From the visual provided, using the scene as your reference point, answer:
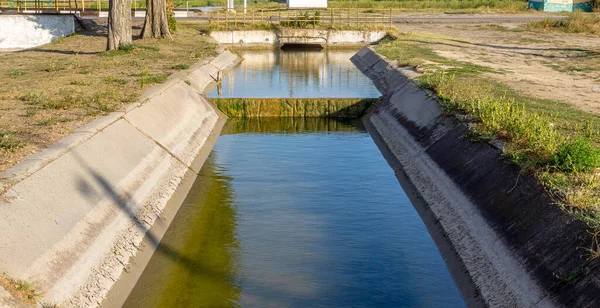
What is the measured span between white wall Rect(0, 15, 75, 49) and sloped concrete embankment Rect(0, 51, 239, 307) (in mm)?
23754

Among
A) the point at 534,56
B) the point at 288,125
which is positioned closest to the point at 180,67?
the point at 288,125

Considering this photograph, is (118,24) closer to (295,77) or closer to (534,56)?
(295,77)

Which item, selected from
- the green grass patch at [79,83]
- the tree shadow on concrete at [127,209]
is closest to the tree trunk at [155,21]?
the green grass patch at [79,83]

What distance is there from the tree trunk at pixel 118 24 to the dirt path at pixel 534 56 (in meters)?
13.6

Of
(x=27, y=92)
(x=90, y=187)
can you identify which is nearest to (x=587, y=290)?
(x=90, y=187)

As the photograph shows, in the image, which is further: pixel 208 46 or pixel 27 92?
pixel 208 46

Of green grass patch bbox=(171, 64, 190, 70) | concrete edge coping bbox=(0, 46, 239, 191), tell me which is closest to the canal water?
concrete edge coping bbox=(0, 46, 239, 191)

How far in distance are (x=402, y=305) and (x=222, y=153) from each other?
1015 centimetres

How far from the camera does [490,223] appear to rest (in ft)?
36.2

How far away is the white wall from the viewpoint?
128ft

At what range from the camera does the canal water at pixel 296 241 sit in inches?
418

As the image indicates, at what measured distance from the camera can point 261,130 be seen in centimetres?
2288

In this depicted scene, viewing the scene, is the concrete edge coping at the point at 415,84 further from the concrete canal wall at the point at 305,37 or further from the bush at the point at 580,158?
the concrete canal wall at the point at 305,37

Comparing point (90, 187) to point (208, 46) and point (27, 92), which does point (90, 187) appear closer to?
point (27, 92)
